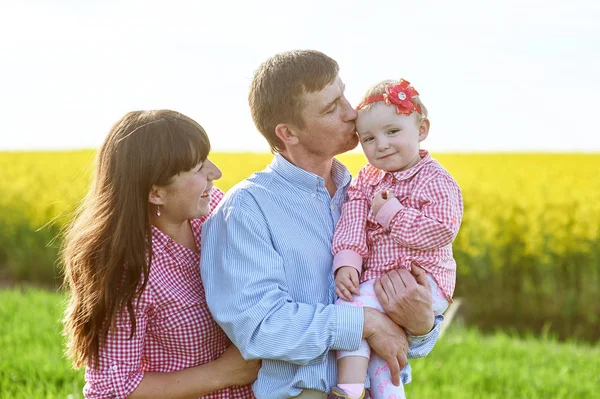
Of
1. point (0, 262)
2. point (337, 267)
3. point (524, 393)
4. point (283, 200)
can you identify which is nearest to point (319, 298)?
point (337, 267)

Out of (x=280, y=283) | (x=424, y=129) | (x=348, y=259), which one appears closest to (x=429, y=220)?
(x=348, y=259)

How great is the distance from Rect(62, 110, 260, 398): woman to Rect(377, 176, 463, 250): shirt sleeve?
69 cm

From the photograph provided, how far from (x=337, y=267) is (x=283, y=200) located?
12.7 inches

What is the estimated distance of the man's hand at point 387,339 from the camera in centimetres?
272

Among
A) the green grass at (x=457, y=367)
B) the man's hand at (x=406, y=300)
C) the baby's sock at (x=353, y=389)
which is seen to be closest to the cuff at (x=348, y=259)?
the man's hand at (x=406, y=300)

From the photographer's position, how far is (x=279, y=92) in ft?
9.55

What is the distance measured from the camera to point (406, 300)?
9.04 feet

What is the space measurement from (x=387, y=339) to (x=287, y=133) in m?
0.87

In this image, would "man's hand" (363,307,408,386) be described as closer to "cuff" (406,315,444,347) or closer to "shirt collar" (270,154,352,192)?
"cuff" (406,315,444,347)

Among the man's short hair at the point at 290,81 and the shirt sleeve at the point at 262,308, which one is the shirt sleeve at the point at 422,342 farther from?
the man's short hair at the point at 290,81

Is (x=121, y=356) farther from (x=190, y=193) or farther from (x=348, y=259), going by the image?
(x=348, y=259)

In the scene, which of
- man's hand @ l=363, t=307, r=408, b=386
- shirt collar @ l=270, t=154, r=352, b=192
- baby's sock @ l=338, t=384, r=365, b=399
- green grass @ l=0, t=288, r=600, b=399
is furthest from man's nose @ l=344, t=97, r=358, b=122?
green grass @ l=0, t=288, r=600, b=399

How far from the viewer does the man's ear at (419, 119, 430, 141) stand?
3049 millimetres

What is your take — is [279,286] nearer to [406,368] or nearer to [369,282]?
[369,282]
